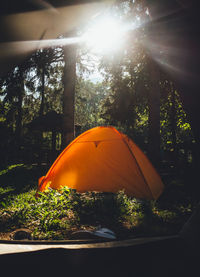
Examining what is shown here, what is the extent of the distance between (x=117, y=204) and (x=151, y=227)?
1028 millimetres

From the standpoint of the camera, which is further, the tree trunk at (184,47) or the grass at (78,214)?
the grass at (78,214)

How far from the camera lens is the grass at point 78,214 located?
337cm

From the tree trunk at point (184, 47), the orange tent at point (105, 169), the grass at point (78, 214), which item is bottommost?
the grass at point (78, 214)

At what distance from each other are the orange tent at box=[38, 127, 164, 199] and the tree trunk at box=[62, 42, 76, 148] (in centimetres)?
212

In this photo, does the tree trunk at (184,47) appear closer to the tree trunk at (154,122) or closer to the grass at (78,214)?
the grass at (78,214)

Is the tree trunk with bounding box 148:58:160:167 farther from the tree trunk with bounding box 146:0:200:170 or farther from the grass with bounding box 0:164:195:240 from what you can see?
the tree trunk with bounding box 146:0:200:170

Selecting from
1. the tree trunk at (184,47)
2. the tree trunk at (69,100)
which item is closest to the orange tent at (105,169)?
the tree trunk at (69,100)

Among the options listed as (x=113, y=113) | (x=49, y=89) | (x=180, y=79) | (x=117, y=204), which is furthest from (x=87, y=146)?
(x=113, y=113)

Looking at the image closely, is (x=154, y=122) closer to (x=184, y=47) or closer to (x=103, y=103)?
(x=184, y=47)

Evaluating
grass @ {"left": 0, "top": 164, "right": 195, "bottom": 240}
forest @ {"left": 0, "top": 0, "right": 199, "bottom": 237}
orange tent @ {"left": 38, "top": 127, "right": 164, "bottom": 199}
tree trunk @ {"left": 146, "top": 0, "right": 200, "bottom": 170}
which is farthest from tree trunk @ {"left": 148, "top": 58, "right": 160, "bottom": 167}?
tree trunk @ {"left": 146, "top": 0, "right": 200, "bottom": 170}

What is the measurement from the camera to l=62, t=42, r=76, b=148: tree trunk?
8.16 metres

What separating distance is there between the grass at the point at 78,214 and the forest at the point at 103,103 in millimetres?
104

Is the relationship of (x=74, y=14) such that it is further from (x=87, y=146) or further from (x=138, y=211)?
(x=87, y=146)

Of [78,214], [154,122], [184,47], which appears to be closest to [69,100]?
[154,122]
